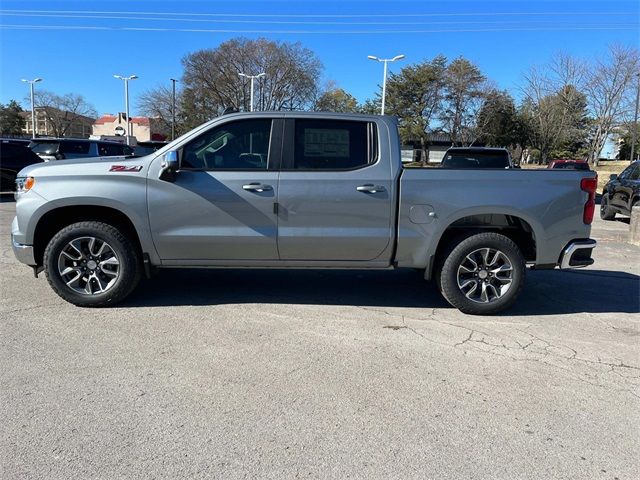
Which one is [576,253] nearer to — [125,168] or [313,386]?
[313,386]

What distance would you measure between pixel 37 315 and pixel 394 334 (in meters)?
3.35

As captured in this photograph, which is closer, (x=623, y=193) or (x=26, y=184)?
(x=26, y=184)

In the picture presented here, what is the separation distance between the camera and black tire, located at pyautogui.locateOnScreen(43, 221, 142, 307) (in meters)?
4.97

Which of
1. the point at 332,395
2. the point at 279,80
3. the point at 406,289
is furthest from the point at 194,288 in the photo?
the point at 279,80

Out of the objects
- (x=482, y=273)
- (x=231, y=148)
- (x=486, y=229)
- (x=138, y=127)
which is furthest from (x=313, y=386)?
(x=138, y=127)

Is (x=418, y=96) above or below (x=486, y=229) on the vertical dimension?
above

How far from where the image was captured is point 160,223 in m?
4.95

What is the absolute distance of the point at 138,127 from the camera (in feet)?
350

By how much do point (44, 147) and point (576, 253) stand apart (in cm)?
1666

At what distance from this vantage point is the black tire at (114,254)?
16.3ft

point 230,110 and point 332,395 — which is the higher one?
point 230,110

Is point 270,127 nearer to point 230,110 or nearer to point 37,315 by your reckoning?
point 230,110

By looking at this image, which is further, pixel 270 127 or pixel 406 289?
pixel 406 289

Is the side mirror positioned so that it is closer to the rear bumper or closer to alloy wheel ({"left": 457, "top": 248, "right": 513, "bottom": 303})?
alloy wheel ({"left": 457, "top": 248, "right": 513, "bottom": 303})
